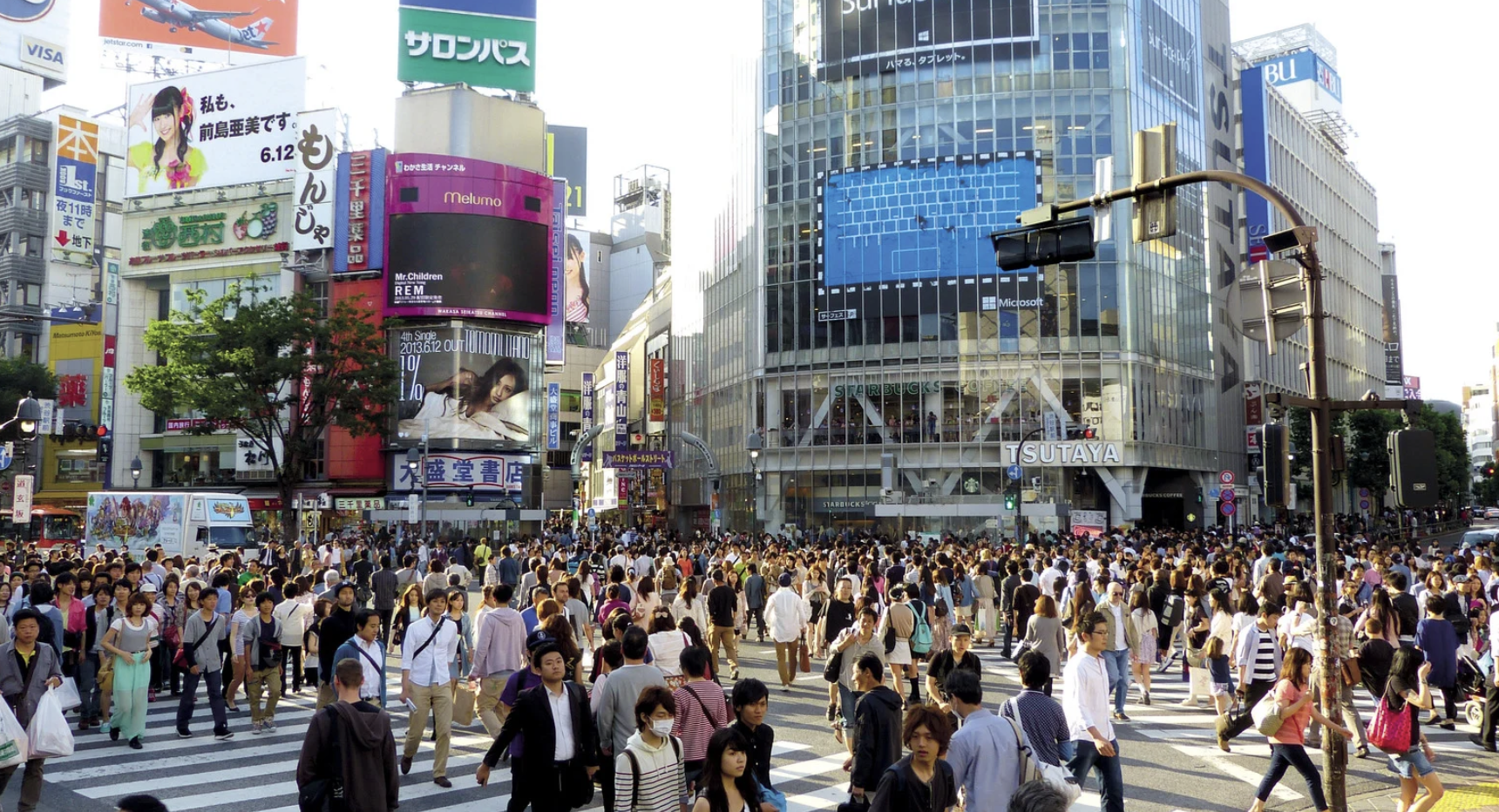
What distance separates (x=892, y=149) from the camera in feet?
185

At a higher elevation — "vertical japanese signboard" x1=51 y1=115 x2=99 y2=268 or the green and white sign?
the green and white sign

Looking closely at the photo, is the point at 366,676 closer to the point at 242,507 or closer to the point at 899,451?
the point at 242,507

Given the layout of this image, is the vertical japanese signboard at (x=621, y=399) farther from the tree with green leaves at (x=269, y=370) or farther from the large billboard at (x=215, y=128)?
the tree with green leaves at (x=269, y=370)

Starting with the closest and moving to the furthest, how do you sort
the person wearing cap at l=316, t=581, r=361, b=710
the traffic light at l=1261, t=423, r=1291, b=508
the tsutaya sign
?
the traffic light at l=1261, t=423, r=1291, b=508
the person wearing cap at l=316, t=581, r=361, b=710
the tsutaya sign

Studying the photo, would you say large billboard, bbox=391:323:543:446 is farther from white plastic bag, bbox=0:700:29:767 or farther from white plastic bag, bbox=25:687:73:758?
white plastic bag, bbox=0:700:29:767

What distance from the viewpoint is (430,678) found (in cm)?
1105

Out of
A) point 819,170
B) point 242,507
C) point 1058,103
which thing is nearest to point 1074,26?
point 1058,103

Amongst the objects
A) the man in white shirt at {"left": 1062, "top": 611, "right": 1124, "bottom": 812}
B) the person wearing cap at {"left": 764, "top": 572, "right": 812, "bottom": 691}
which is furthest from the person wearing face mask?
the person wearing cap at {"left": 764, "top": 572, "right": 812, "bottom": 691}

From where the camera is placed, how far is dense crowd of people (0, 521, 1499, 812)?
677cm

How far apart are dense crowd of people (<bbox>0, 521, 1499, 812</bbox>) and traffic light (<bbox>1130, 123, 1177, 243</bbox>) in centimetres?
313

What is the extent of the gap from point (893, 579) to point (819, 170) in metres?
40.7

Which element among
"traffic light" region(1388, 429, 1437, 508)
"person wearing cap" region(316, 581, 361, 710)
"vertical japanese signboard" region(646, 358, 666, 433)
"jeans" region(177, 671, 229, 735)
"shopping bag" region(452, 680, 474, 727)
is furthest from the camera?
"vertical japanese signboard" region(646, 358, 666, 433)

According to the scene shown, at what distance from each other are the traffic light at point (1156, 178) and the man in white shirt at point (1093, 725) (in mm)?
3133

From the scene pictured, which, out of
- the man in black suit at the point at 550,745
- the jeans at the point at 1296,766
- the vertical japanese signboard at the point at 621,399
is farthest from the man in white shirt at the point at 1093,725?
the vertical japanese signboard at the point at 621,399
